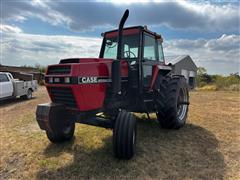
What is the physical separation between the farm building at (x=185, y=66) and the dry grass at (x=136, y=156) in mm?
23887

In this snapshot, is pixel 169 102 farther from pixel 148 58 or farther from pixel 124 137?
pixel 124 137

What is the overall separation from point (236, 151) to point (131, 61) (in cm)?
287

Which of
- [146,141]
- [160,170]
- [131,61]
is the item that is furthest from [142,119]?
[160,170]

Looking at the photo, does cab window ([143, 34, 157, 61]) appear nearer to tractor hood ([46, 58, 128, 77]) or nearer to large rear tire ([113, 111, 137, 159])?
tractor hood ([46, 58, 128, 77])

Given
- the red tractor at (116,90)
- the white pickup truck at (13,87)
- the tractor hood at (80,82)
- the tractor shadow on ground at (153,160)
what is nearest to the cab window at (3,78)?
the white pickup truck at (13,87)

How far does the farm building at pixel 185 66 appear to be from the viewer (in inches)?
1214

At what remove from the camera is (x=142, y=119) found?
7.85 meters

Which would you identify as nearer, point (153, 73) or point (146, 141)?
point (146, 141)

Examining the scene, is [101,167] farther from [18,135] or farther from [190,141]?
[18,135]

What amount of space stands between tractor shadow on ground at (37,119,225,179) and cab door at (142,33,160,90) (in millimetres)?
1331

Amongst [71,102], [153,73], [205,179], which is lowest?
[205,179]

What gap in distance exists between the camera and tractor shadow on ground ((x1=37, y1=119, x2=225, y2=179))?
444 cm

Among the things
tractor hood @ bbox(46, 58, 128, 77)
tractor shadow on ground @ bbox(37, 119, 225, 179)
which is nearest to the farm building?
tractor shadow on ground @ bbox(37, 119, 225, 179)

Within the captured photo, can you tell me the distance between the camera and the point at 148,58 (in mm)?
6230
